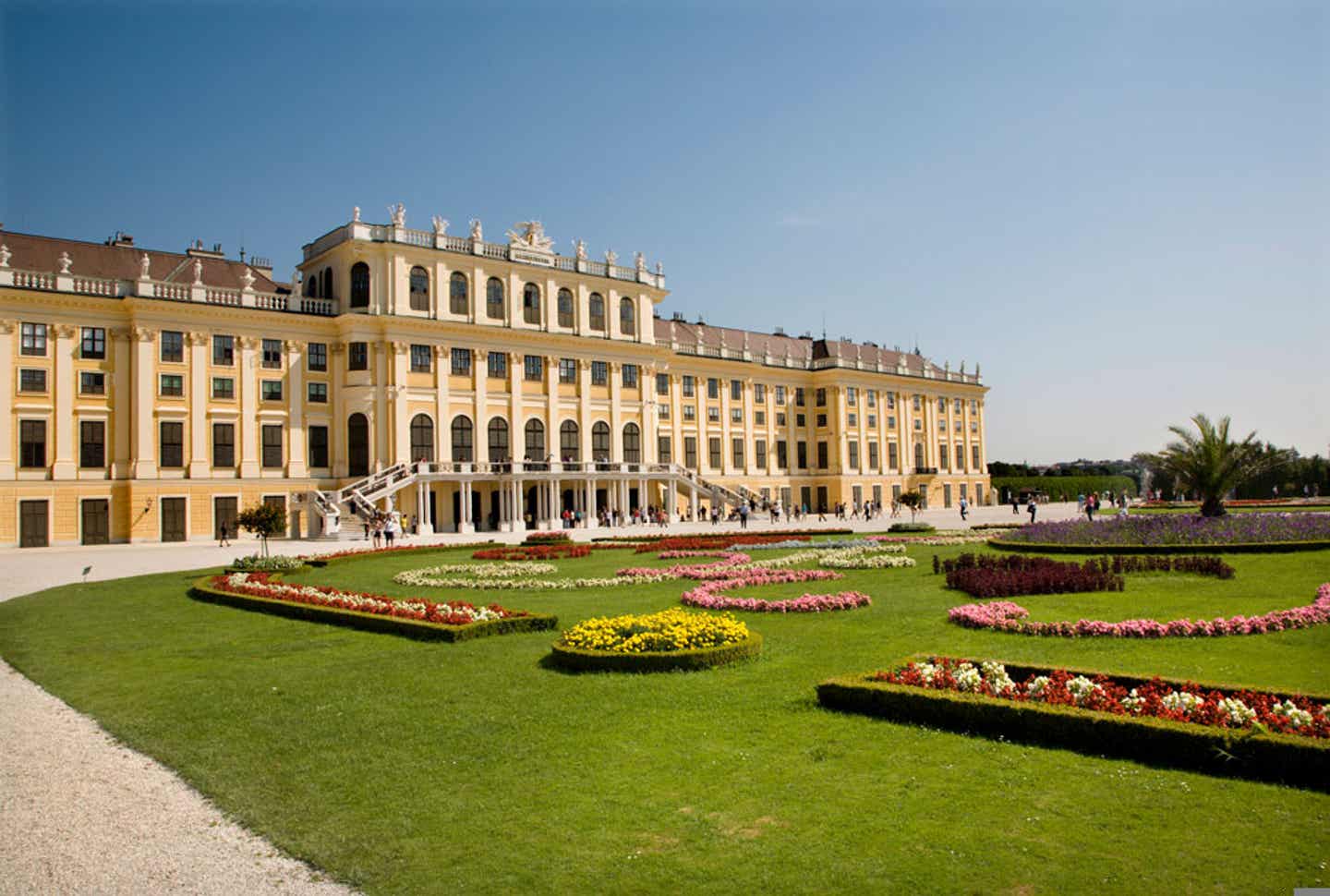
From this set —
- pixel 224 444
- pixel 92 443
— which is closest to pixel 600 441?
pixel 224 444

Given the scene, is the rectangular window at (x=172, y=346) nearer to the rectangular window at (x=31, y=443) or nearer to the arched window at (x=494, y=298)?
the rectangular window at (x=31, y=443)

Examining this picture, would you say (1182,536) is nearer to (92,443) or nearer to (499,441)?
(499,441)

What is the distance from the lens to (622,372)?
6372 cm

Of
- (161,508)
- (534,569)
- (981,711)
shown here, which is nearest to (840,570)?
(534,569)

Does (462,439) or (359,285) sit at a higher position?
(359,285)

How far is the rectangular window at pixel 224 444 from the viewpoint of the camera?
1950 inches

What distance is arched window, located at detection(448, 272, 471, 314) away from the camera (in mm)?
56312

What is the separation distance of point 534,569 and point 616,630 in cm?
1349

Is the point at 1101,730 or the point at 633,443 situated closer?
the point at 1101,730

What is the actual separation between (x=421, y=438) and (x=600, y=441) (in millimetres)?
12733

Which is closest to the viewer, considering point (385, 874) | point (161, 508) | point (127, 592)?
point (385, 874)

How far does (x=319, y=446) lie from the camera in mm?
52844

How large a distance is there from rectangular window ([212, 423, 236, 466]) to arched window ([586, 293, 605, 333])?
2337 centimetres

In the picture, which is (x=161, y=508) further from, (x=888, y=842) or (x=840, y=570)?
(x=888, y=842)
